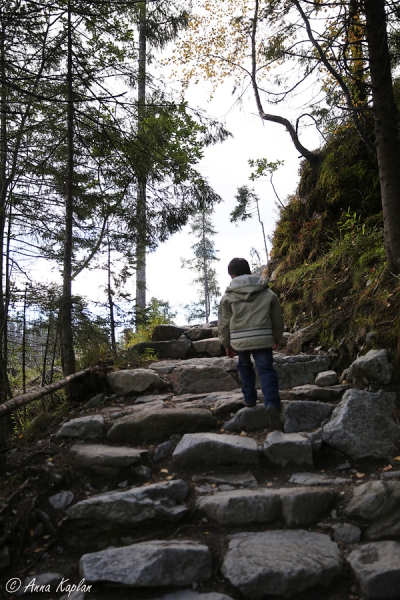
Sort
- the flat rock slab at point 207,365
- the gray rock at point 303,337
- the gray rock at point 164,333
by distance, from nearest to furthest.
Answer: the flat rock slab at point 207,365
the gray rock at point 303,337
the gray rock at point 164,333

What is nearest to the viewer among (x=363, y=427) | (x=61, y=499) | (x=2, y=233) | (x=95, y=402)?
(x=61, y=499)

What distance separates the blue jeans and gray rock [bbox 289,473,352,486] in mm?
846

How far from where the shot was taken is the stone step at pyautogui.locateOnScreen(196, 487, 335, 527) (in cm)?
336

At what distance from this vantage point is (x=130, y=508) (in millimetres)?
3428

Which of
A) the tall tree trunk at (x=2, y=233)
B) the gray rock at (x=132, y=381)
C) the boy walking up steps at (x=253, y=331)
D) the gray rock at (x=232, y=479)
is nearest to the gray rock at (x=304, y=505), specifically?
the gray rock at (x=232, y=479)

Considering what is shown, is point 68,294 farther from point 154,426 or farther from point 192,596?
point 192,596

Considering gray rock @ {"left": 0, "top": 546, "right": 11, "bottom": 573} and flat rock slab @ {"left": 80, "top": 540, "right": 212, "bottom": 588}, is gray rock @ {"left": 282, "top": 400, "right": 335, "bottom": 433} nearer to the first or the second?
flat rock slab @ {"left": 80, "top": 540, "right": 212, "bottom": 588}

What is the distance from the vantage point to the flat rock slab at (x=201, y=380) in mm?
6141

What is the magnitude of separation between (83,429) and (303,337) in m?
3.68

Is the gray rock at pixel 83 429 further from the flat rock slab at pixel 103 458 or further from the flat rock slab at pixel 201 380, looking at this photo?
the flat rock slab at pixel 201 380

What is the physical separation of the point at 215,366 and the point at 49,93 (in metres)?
4.81

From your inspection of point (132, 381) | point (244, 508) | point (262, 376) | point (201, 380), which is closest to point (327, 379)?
point (262, 376)

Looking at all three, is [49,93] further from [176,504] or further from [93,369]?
[176,504]

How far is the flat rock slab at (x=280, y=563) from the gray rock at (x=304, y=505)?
0.48 ft
